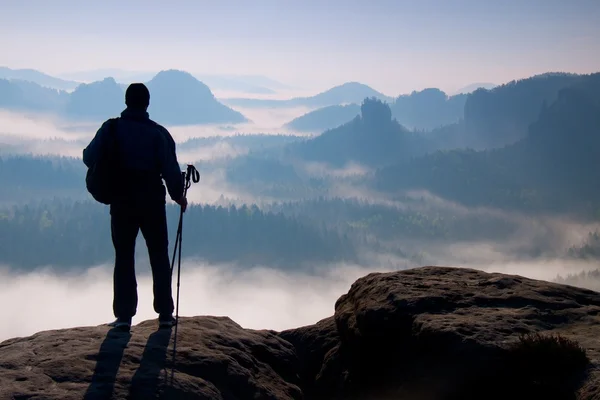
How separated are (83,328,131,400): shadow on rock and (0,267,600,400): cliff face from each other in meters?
0.02

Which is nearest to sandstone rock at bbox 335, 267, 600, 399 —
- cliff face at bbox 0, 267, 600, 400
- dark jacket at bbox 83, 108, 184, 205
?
cliff face at bbox 0, 267, 600, 400

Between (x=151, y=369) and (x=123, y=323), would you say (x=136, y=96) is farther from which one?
(x=151, y=369)

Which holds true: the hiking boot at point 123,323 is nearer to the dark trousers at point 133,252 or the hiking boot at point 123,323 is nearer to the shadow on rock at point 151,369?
the dark trousers at point 133,252

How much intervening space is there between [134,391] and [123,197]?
404cm

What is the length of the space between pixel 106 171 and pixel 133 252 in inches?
70.0

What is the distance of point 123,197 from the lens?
35.8 feet

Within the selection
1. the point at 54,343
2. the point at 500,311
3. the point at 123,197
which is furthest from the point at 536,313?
the point at 54,343

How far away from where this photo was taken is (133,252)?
11.2 meters

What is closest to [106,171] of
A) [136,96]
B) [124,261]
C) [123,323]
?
A: [136,96]

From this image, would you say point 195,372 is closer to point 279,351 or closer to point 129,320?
point 129,320

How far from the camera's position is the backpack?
1069 cm

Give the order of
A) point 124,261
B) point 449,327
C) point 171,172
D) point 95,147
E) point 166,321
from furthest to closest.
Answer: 1. point 166,321
2. point 124,261
3. point 171,172
4. point 95,147
5. point 449,327

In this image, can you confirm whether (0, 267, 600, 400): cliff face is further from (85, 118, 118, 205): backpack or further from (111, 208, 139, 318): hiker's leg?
(85, 118, 118, 205): backpack

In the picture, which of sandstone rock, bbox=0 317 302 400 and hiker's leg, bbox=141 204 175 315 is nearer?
sandstone rock, bbox=0 317 302 400
